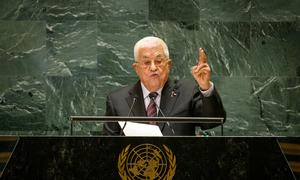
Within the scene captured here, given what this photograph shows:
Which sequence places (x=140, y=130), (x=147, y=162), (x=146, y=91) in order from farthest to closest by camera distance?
(x=146, y=91) → (x=140, y=130) → (x=147, y=162)

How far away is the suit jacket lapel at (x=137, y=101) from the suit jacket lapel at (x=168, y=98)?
0.49ft

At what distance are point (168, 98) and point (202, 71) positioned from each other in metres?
0.79

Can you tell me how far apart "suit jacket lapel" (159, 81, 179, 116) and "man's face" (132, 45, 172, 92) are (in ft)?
0.22

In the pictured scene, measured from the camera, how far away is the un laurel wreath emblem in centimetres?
250

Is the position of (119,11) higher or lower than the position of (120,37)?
higher

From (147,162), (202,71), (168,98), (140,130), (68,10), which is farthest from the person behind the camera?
(68,10)

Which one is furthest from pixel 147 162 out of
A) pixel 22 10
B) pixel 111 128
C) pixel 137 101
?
pixel 22 10

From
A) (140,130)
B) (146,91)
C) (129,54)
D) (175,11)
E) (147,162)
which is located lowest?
(147,162)

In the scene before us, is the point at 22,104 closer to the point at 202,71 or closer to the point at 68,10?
the point at 68,10

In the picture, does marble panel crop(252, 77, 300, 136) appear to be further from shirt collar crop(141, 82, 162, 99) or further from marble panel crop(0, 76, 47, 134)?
marble panel crop(0, 76, 47, 134)

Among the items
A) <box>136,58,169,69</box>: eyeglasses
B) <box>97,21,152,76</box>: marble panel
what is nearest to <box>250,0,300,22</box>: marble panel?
<box>97,21,152,76</box>: marble panel

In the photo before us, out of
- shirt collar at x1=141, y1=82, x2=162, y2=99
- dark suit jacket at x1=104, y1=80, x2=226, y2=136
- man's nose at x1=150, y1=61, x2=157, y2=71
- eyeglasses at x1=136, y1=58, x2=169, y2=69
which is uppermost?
eyeglasses at x1=136, y1=58, x2=169, y2=69

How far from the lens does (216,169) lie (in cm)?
250

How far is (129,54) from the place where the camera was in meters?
5.83
